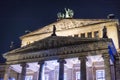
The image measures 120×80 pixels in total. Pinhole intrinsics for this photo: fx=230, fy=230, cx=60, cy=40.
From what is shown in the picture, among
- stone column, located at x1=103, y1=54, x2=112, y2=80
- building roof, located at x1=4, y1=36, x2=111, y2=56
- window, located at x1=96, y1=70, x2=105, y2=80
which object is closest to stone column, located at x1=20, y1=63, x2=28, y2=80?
building roof, located at x1=4, y1=36, x2=111, y2=56

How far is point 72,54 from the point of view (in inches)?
1266

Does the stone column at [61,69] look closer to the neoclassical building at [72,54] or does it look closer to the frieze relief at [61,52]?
the neoclassical building at [72,54]

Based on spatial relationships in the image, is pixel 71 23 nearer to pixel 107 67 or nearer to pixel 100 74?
pixel 100 74

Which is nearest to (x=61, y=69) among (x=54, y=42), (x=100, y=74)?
(x=54, y=42)

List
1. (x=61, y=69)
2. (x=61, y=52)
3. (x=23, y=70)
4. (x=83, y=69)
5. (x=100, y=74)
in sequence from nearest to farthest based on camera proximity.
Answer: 1. (x=83, y=69)
2. (x=61, y=69)
3. (x=61, y=52)
4. (x=23, y=70)
5. (x=100, y=74)

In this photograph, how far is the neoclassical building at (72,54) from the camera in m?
30.9

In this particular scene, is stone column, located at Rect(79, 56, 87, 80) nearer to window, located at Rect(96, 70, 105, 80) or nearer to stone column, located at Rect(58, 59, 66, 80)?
stone column, located at Rect(58, 59, 66, 80)

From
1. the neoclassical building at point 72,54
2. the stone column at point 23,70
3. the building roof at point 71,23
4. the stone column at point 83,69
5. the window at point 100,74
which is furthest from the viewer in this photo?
the building roof at point 71,23

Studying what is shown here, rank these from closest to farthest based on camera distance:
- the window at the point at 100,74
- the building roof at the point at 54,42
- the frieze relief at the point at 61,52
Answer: the frieze relief at the point at 61,52 < the building roof at the point at 54,42 < the window at the point at 100,74

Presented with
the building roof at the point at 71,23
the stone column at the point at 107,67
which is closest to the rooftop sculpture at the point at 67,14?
the building roof at the point at 71,23

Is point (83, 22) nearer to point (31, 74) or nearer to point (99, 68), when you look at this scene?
point (99, 68)

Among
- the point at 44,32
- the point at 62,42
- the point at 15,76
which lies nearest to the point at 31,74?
the point at 15,76

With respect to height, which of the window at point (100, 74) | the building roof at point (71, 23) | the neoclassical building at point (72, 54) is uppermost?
the building roof at point (71, 23)

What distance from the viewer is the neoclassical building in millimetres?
30922
